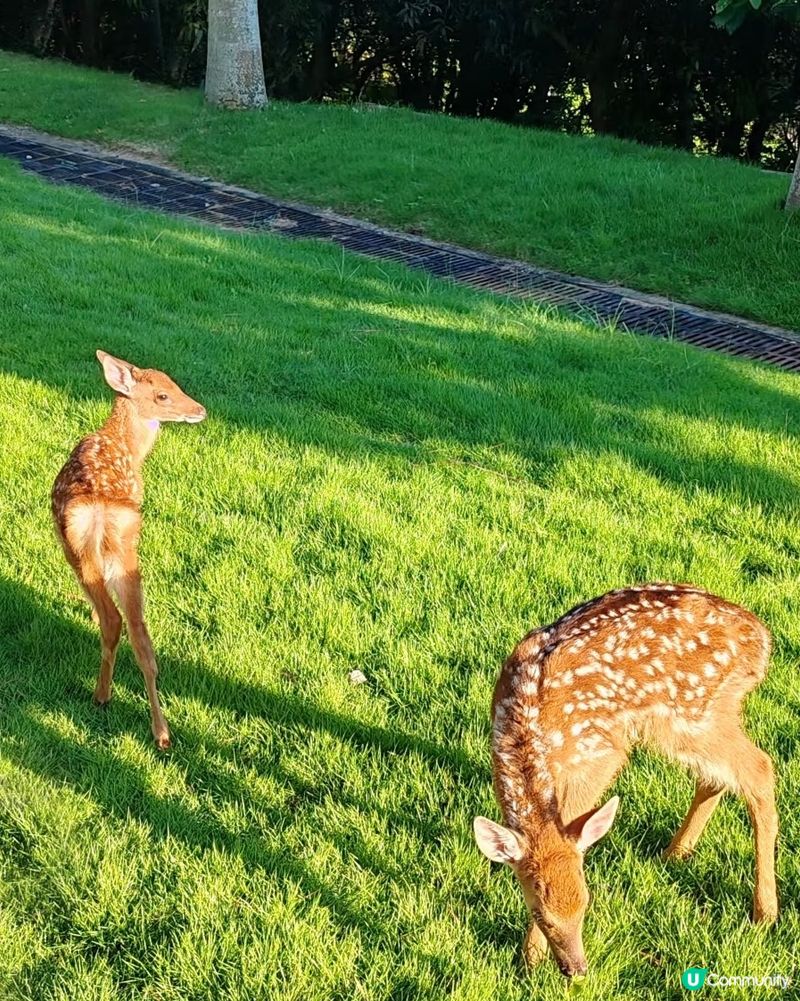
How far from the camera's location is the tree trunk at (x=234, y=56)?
15.4 m

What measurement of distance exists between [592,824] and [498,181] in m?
10.9

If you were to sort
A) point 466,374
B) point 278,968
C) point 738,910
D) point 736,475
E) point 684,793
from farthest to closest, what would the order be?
1. point 466,374
2. point 736,475
3. point 684,793
4. point 738,910
5. point 278,968

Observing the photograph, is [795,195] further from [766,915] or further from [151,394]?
[766,915]

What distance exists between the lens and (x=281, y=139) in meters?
14.4

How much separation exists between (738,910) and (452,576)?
194cm

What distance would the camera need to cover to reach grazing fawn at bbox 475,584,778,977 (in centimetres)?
284

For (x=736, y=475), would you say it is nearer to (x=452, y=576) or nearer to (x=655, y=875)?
(x=452, y=576)

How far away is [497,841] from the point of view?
2.55m

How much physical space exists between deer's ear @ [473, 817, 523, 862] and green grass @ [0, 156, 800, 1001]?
457 mm

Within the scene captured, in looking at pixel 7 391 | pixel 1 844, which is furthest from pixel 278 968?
pixel 7 391

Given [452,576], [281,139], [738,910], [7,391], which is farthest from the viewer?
[281,139]

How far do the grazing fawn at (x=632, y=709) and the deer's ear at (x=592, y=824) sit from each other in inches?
3.7

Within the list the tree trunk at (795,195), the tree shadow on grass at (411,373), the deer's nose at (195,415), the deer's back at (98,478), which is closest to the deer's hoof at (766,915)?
the deer's back at (98,478)

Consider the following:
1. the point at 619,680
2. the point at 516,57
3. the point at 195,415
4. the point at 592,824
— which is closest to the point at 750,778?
the point at 619,680
